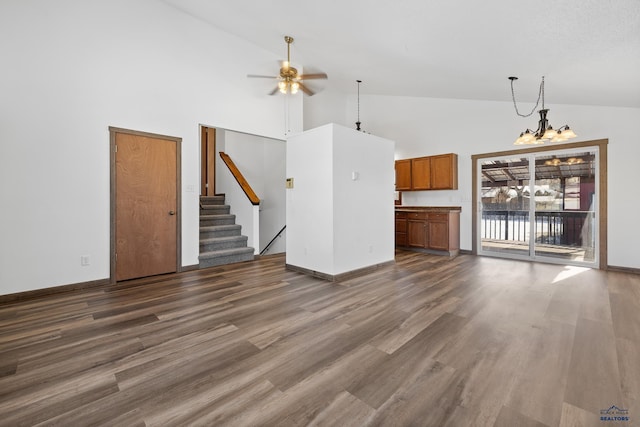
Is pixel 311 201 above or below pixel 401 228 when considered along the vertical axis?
above

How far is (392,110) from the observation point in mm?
7301

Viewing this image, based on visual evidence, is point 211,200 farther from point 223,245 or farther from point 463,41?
point 463,41

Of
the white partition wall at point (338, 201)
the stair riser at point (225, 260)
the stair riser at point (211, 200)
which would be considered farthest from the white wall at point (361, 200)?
the stair riser at point (211, 200)

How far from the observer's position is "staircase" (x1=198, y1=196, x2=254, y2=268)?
16.5ft

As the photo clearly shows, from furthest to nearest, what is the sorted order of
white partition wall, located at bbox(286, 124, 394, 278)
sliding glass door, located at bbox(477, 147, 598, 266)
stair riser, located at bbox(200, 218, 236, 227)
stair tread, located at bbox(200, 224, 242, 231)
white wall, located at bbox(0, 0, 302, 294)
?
stair riser, located at bbox(200, 218, 236, 227)
stair tread, located at bbox(200, 224, 242, 231)
sliding glass door, located at bbox(477, 147, 598, 266)
white partition wall, located at bbox(286, 124, 394, 278)
white wall, located at bbox(0, 0, 302, 294)

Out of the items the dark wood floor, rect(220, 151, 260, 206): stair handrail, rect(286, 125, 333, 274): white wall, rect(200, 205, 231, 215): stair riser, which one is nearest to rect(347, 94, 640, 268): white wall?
the dark wood floor

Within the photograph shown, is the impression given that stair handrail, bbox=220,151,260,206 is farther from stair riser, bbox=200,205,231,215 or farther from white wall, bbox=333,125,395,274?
white wall, bbox=333,125,395,274

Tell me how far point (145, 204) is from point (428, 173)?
5.65 m

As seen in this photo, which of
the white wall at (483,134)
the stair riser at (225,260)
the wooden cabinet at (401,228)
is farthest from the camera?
the wooden cabinet at (401,228)

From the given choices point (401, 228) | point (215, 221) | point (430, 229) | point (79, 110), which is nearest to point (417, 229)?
point (430, 229)

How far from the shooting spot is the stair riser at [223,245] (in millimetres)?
5184

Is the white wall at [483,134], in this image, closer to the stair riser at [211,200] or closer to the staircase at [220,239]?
the staircase at [220,239]

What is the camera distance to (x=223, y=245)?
541cm

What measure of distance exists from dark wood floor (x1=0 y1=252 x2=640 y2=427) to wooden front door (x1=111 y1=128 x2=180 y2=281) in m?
0.68
